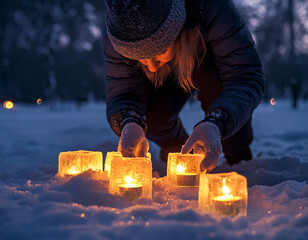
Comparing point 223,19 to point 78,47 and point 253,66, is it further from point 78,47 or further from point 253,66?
point 78,47

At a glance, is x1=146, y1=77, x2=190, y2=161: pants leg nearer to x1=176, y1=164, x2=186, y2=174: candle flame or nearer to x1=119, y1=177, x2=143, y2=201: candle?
x1=176, y1=164, x2=186, y2=174: candle flame

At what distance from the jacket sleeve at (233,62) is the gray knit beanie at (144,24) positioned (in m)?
0.36

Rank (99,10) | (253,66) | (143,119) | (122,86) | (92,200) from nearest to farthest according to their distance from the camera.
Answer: (92,200) < (253,66) < (143,119) < (122,86) < (99,10)

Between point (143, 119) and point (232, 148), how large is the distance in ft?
2.67

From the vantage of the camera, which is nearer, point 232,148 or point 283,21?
point 232,148

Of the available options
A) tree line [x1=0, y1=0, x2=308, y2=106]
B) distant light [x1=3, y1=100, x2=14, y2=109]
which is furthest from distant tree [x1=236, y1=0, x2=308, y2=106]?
distant light [x1=3, y1=100, x2=14, y2=109]

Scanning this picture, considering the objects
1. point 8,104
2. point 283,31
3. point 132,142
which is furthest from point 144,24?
point 8,104

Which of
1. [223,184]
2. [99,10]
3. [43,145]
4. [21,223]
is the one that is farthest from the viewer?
[99,10]

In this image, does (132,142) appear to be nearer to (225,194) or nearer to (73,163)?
(73,163)

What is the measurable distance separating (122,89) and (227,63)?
771mm

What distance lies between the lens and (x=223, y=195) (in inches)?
52.2

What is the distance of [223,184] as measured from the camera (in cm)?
132

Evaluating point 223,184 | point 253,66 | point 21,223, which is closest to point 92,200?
point 21,223

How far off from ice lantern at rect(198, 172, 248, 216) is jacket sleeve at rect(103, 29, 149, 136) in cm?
81
